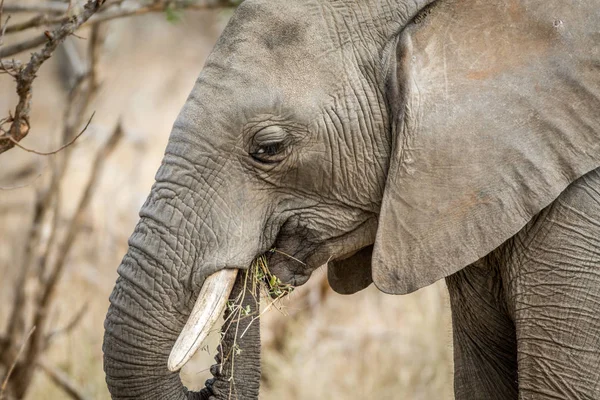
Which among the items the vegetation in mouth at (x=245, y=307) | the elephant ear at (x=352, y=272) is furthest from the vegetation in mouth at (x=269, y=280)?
the elephant ear at (x=352, y=272)

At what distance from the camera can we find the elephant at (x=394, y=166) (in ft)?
9.58

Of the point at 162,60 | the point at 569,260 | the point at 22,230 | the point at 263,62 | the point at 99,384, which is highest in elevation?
the point at 162,60

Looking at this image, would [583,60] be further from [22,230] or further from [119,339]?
[22,230]

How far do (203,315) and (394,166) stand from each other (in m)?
0.74

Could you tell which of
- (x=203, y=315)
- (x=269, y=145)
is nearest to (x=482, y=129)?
(x=269, y=145)

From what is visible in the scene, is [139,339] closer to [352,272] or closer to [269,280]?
[269,280]

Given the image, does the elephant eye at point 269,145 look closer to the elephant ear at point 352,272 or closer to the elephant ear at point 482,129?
the elephant ear at point 482,129

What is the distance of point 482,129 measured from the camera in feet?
9.59

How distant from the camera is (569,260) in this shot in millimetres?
2939

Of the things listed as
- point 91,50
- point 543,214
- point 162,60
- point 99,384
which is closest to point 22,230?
point 99,384

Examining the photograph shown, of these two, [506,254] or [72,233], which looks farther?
[72,233]

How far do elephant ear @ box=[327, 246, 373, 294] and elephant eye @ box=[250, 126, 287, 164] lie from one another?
0.68 m

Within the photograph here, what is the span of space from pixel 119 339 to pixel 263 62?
0.95 m

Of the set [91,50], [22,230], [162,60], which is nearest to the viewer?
[91,50]
